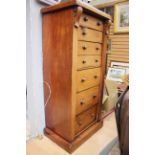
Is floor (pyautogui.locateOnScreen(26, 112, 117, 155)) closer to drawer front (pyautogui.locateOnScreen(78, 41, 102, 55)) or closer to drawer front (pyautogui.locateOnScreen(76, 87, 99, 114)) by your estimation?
drawer front (pyautogui.locateOnScreen(76, 87, 99, 114))

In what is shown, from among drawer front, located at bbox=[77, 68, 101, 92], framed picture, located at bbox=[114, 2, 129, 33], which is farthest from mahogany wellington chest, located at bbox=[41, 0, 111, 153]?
framed picture, located at bbox=[114, 2, 129, 33]

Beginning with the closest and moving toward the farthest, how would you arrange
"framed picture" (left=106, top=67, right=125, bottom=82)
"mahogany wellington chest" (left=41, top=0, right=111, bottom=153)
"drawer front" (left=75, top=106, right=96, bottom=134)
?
"mahogany wellington chest" (left=41, top=0, right=111, bottom=153), "drawer front" (left=75, top=106, right=96, bottom=134), "framed picture" (left=106, top=67, right=125, bottom=82)

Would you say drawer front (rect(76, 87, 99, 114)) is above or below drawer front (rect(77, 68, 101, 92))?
below

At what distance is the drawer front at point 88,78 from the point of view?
59.1 inches

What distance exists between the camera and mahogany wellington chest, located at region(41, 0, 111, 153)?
136 centimetres

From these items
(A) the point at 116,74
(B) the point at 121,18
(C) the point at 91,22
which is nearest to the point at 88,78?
(C) the point at 91,22

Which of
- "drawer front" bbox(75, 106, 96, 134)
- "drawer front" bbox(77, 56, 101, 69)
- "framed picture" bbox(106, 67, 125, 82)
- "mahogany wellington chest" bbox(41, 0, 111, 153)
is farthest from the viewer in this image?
"framed picture" bbox(106, 67, 125, 82)

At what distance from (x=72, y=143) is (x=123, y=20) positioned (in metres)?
2.17

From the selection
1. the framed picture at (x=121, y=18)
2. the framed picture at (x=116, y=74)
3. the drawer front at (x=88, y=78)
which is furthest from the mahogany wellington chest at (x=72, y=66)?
the framed picture at (x=121, y=18)

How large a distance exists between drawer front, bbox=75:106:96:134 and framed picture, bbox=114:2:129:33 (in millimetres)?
1566

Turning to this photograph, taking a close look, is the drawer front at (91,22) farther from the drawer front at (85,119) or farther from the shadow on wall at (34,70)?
the drawer front at (85,119)

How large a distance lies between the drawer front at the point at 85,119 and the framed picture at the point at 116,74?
Result: 37.5 inches
